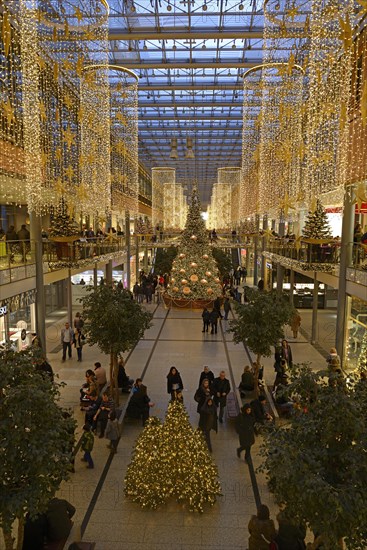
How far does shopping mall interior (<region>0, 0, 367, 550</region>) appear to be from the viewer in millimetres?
7629

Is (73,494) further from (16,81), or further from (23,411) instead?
(16,81)

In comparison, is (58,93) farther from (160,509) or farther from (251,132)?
(160,509)

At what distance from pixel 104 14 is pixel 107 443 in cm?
973

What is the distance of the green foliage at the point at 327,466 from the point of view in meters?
3.66

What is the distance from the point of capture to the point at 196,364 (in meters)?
13.9

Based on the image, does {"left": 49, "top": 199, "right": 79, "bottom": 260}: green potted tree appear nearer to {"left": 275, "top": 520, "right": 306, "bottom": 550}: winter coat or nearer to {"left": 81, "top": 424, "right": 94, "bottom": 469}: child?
{"left": 81, "top": 424, "right": 94, "bottom": 469}: child

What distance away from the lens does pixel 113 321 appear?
9.99m

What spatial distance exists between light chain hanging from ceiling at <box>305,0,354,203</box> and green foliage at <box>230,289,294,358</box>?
4192mm

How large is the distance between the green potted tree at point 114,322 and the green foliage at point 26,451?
535cm

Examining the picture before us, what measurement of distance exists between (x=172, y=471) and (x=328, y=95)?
1009 cm

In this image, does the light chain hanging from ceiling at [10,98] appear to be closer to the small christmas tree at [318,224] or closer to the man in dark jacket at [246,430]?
the man in dark jacket at [246,430]

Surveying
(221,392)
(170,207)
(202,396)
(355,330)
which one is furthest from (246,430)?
(170,207)

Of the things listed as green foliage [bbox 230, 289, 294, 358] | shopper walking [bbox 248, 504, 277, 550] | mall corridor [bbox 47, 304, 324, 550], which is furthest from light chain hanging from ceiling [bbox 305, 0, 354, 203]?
shopper walking [bbox 248, 504, 277, 550]

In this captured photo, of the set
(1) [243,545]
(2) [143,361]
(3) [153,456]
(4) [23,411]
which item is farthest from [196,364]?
(4) [23,411]
